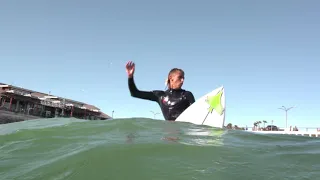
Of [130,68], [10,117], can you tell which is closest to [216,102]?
[130,68]

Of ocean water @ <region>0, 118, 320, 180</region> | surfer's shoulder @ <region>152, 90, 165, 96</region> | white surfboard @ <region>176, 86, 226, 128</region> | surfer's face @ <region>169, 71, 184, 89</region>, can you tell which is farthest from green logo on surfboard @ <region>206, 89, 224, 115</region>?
ocean water @ <region>0, 118, 320, 180</region>

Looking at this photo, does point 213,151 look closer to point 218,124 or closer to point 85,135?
point 85,135

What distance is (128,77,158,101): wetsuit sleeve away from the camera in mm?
6545

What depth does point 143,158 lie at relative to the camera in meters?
2.89

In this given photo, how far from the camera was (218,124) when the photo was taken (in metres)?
6.58

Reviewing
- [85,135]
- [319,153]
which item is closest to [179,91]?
[85,135]

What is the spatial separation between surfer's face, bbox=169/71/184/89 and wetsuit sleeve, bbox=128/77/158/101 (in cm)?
44

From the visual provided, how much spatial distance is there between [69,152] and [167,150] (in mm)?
924

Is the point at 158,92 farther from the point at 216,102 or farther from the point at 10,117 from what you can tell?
the point at 10,117

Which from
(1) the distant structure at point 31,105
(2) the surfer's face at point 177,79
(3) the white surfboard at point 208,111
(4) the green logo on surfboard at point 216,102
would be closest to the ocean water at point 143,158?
(3) the white surfboard at point 208,111

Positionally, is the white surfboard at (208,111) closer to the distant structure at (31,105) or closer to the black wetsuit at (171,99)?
the black wetsuit at (171,99)

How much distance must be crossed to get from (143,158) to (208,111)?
407 cm

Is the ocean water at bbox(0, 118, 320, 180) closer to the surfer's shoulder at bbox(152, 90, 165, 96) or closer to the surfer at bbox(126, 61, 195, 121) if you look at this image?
the surfer at bbox(126, 61, 195, 121)

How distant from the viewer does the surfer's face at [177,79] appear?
6.54 meters
